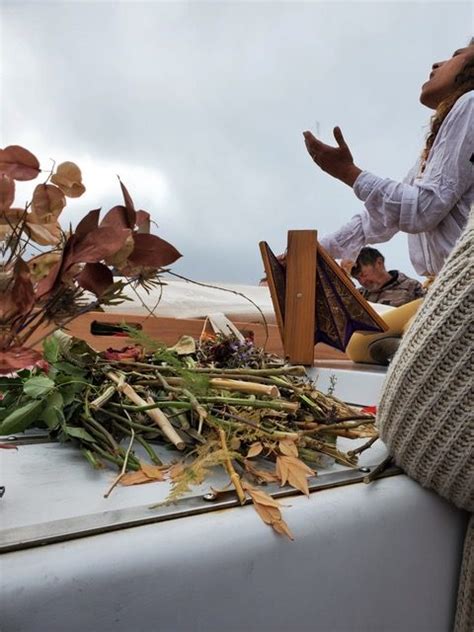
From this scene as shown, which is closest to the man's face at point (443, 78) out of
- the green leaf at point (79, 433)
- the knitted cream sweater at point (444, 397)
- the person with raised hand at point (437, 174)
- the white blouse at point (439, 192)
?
the person with raised hand at point (437, 174)

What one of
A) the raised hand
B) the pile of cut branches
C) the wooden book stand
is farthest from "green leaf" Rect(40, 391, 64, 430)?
the raised hand

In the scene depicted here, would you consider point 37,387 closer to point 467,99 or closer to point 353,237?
point 467,99

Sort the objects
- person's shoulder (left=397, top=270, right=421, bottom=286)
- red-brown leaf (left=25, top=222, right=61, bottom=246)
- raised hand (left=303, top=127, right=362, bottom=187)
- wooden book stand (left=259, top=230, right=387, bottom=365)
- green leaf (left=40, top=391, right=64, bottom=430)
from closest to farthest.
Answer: red-brown leaf (left=25, top=222, right=61, bottom=246)
green leaf (left=40, top=391, right=64, bottom=430)
wooden book stand (left=259, top=230, right=387, bottom=365)
raised hand (left=303, top=127, right=362, bottom=187)
person's shoulder (left=397, top=270, right=421, bottom=286)

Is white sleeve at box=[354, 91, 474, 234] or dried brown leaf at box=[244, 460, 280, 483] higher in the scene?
white sleeve at box=[354, 91, 474, 234]

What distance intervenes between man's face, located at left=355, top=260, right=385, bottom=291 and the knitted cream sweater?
2.03 meters

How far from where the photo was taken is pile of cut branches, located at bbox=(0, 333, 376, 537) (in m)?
0.50

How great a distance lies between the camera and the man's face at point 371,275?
2573mm

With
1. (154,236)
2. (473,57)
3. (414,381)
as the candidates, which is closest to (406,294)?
(473,57)

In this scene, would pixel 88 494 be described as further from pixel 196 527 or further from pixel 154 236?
pixel 154 236

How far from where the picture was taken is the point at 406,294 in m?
2.41

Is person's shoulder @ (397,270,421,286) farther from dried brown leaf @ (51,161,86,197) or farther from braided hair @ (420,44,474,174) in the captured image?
dried brown leaf @ (51,161,86,197)

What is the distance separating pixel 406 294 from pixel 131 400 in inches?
79.9

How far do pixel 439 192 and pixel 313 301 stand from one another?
0.42 metres

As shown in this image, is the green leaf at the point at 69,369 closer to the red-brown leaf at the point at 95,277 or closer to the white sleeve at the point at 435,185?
the red-brown leaf at the point at 95,277
